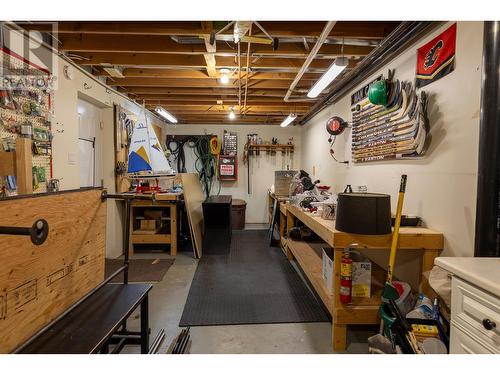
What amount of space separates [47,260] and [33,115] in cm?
171

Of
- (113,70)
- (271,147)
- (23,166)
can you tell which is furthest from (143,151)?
(271,147)

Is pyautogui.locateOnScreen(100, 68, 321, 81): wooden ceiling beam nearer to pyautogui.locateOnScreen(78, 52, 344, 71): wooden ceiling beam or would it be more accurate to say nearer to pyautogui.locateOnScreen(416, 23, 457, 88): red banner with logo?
pyautogui.locateOnScreen(78, 52, 344, 71): wooden ceiling beam

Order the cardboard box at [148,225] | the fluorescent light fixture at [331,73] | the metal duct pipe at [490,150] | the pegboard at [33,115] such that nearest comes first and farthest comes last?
the metal duct pipe at [490,150], the pegboard at [33,115], the fluorescent light fixture at [331,73], the cardboard box at [148,225]

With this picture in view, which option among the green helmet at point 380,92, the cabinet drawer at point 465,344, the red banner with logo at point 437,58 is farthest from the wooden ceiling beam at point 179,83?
the cabinet drawer at point 465,344

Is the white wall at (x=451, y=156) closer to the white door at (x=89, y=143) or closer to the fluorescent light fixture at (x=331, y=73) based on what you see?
the fluorescent light fixture at (x=331, y=73)

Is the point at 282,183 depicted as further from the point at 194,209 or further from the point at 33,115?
the point at 33,115

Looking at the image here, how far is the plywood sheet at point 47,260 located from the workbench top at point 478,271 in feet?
6.03

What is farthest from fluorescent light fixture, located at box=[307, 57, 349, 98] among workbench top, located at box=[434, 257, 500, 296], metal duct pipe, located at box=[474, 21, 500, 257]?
workbench top, located at box=[434, 257, 500, 296]

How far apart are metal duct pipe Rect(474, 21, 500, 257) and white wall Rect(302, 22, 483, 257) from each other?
0.50 feet

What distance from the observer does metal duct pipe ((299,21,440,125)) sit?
6.63ft

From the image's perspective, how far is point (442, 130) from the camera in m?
1.91

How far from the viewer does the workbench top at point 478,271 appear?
0.98m

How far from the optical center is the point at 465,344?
1101 millimetres
